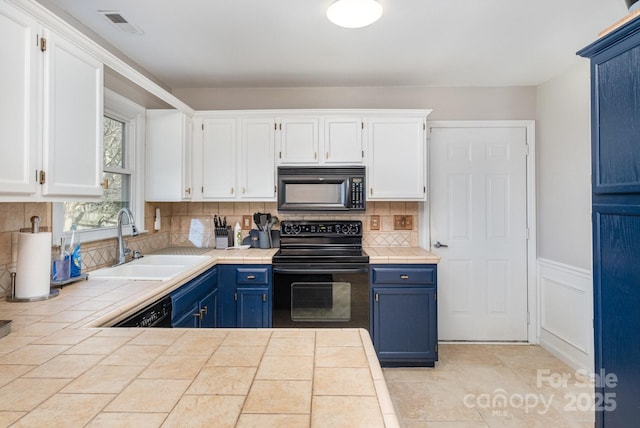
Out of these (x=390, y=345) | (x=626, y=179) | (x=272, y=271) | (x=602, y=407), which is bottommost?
(x=390, y=345)

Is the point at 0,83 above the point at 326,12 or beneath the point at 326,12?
beneath

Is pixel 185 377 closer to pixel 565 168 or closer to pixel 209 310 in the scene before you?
pixel 209 310

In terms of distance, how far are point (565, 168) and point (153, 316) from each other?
3.17m

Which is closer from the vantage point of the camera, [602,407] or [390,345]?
[602,407]

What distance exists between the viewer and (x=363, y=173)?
2.90 metres

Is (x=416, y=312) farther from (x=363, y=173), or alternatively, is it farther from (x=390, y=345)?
(x=363, y=173)

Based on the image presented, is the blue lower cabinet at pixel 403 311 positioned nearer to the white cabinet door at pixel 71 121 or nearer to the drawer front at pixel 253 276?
the drawer front at pixel 253 276

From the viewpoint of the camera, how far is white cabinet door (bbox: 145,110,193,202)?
9.16 ft

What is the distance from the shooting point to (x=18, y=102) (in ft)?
4.13

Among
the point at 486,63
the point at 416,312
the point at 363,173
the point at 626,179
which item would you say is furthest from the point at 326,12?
the point at 416,312

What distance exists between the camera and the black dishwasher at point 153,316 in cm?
145

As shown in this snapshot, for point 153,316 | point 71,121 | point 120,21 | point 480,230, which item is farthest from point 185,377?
point 480,230

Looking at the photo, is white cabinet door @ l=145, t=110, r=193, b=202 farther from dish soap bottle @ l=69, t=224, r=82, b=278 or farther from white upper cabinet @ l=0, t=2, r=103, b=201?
white upper cabinet @ l=0, t=2, r=103, b=201

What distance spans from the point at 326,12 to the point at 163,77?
178 centimetres
